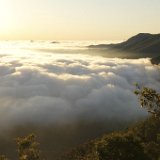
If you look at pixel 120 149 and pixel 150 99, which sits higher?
pixel 150 99

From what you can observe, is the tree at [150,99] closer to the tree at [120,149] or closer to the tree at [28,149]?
the tree at [120,149]

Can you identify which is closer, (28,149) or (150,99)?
(150,99)

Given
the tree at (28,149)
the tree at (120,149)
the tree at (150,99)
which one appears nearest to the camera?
the tree at (150,99)

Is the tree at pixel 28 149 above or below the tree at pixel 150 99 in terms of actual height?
below

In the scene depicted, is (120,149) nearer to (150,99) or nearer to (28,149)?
(150,99)

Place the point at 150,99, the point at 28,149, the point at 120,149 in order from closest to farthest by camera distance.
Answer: the point at 150,99
the point at 120,149
the point at 28,149

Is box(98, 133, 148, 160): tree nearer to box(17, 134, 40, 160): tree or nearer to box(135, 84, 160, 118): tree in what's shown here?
box(17, 134, 40, 160): tree

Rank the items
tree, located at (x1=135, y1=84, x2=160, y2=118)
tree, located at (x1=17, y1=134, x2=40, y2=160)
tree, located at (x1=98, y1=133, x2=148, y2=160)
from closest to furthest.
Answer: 1. tree, located at (x1=135, y1=84, x2=160, y2=118)
2. tree, located at (x1=98, y1=133, x2=148, y2=160)
3. tree, located at (x1=17, y1=134, x2=40, y2=160)

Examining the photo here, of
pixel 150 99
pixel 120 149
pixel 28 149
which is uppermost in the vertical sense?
pixel 150 99

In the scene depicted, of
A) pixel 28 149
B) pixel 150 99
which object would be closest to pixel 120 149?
pixel 150 99

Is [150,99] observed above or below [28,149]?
above

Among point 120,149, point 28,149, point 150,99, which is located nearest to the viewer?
point 150,99

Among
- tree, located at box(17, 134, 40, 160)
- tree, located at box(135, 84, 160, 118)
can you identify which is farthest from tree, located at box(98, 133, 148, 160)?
tree, located at box(135, 84, 160, 118)

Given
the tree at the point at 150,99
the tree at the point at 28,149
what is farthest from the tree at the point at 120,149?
the tree at the point at 150,99
